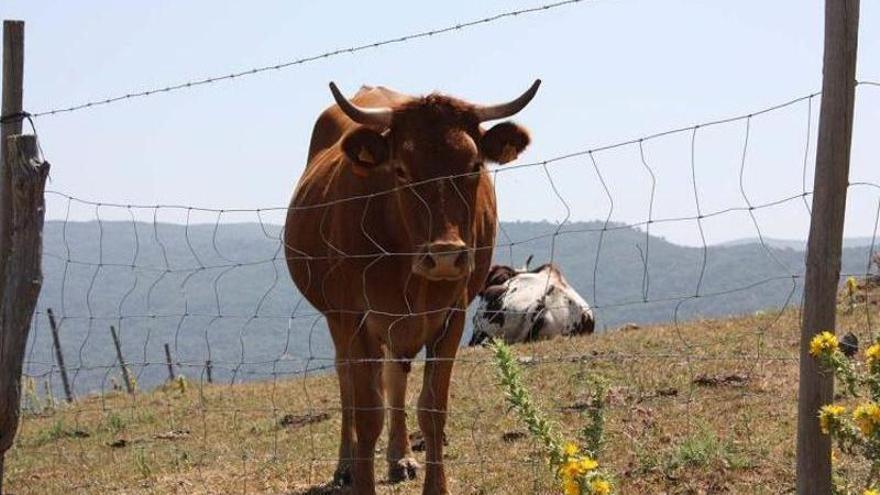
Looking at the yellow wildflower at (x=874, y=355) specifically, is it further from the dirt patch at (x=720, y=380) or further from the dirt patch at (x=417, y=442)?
the dirt patch at (x=720, y=380)

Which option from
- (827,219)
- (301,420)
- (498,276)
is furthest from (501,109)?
(498,276)

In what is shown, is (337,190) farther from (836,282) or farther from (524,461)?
(836,282)

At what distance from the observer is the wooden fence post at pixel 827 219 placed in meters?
4.59

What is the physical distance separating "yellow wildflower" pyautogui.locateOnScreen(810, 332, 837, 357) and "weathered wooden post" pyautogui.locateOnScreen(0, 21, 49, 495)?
11.8ft

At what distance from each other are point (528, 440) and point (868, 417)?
165 inches

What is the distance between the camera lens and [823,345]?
4543 millimetres

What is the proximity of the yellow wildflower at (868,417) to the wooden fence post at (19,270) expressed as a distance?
149 inches

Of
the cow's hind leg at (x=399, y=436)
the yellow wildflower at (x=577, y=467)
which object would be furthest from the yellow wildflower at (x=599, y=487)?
the cow's hind leg at (x=399, y=436)

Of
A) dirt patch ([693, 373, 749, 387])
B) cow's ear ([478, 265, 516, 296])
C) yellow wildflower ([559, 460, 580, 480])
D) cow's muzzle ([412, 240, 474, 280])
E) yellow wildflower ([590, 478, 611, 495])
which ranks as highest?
cow's ear ([478, 265, 516, 296])

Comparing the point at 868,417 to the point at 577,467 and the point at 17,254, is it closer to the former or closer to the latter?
the point at 577,467

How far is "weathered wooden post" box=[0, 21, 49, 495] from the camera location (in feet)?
20.7

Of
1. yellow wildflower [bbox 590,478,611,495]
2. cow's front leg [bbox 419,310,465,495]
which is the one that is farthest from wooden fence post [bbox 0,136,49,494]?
yellow wildflower [bbox 590,478,611,495]

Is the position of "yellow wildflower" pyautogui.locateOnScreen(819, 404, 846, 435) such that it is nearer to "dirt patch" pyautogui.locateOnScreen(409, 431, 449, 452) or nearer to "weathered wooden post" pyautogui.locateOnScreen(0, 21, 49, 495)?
"weathered wooden post" pyautogui.locateOnScreen(0, 21, 49, 495)

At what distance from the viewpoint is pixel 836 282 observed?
4.68 meters
